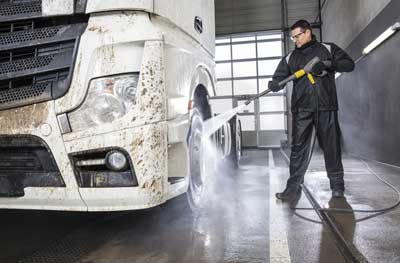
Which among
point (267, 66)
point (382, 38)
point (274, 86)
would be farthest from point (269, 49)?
point (274, 86)

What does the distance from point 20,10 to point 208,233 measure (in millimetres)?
1903

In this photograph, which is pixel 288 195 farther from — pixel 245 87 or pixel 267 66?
pixel 267 66

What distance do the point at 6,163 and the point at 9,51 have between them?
617 millimetres

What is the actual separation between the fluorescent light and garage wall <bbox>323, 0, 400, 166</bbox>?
3.4 inches

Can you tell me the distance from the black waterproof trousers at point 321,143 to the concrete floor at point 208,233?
28 cm

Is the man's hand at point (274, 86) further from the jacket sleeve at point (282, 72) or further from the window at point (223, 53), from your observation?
the window at point (223, 53)

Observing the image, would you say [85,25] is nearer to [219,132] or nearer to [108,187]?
[108,187]

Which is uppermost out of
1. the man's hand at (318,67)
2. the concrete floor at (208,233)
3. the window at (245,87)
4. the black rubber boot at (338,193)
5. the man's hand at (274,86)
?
the window at (245,87)

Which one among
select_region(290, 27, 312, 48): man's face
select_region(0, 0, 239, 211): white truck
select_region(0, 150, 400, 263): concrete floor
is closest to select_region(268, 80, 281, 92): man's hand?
select_region(290, 27, 312, 48): man's face

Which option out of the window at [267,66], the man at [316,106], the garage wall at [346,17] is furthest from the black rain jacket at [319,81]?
the window at [267,66]

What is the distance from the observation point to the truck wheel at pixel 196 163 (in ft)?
8.50

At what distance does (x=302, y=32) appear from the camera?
3.37 m

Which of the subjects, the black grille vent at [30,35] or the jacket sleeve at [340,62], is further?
the jacket sleeve at [340,62]

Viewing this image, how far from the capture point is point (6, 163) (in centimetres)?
180
